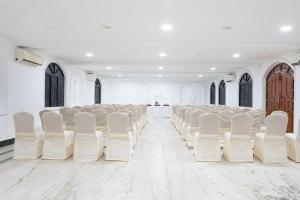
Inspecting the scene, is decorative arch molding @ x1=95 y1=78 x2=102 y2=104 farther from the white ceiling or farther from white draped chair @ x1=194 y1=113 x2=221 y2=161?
white draped chair @ x1=194 y1=113 x2=221 y2=161

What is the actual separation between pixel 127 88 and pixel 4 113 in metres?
14.5

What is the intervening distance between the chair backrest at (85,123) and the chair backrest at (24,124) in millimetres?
989

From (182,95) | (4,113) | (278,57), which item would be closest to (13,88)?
(4,113)

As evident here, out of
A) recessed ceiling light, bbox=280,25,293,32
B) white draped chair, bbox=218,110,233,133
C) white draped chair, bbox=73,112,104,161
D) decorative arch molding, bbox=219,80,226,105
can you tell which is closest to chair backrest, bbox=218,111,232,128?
white draped chair, bbox=218,110,233,133

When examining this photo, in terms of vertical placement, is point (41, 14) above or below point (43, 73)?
above

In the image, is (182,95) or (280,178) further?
(182,95)

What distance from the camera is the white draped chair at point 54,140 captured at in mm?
5730

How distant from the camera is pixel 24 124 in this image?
578cm

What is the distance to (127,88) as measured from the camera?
71.4 feet

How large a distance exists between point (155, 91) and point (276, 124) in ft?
54.3

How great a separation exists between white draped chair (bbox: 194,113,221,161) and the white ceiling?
2.11 metres

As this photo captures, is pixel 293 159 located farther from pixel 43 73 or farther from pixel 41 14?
pixel 43 73

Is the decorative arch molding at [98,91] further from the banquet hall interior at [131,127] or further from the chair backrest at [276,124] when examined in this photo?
the chair backrest at [276,124]

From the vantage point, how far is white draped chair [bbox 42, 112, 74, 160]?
18.8 ft
